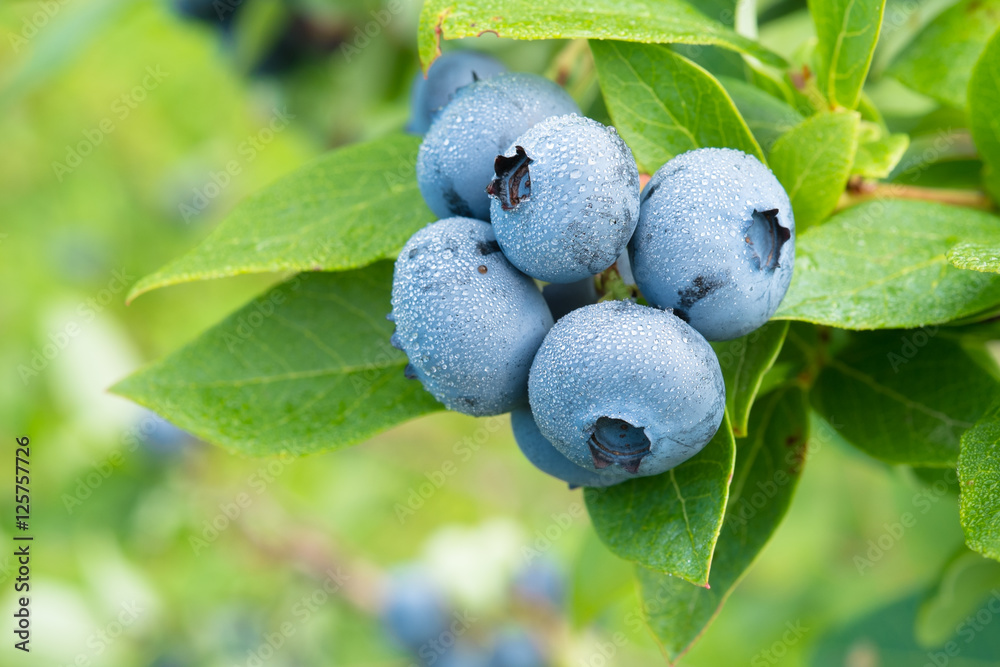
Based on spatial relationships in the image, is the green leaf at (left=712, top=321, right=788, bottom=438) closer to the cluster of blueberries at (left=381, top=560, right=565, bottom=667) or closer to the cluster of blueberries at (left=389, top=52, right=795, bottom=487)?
the cluster of blueberries at (left=389, top=52, right=795, bottom=487)

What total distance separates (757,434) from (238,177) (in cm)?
387

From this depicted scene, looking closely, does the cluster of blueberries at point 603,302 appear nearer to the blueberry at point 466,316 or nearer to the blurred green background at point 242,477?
the blueberry at point 466,316

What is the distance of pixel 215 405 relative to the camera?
111cm

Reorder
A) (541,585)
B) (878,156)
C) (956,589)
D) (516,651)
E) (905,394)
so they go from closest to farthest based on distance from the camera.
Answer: (878,156) → (905,394) → (956,589) → (516,651) → (541,585)

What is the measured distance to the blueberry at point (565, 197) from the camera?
793 millimetres

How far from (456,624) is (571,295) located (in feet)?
7.57

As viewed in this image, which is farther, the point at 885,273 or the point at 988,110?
the point at 988,110

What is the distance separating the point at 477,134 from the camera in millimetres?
895

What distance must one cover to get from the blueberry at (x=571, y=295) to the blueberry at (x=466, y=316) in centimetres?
8

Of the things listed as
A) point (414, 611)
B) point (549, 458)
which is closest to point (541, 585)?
point (414, 611)

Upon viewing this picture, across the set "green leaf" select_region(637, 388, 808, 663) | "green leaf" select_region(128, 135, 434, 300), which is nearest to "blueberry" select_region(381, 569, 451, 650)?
"green leaf" select_region(637, 388, 808, 663)

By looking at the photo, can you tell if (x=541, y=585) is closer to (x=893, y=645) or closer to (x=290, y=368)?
(x=893, y=645)

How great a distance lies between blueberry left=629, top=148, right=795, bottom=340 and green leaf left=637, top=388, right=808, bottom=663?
32 cm

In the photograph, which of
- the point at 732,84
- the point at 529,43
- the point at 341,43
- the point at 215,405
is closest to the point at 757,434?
the point at 732,84
